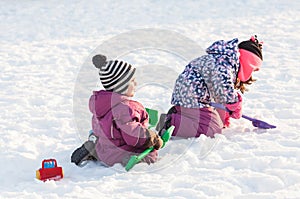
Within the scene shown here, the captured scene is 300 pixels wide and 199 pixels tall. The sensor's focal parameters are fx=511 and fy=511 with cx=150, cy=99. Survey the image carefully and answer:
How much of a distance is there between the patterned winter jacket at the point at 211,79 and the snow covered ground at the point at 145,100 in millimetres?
326

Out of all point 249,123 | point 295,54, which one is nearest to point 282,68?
point 295,54

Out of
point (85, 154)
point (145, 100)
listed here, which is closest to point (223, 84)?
point (85, 154)

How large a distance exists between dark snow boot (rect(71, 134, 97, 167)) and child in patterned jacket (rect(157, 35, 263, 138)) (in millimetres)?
685

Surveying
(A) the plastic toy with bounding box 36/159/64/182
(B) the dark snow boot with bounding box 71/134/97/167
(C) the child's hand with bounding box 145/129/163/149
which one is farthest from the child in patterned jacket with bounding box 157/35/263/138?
(A) the plastic toy with bounding box 36/159/64/182

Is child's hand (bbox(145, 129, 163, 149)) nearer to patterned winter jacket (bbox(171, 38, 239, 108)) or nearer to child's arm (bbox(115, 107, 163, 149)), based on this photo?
child's arm (bbox(115, 107, 163, 149))

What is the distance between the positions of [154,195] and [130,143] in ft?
1.87

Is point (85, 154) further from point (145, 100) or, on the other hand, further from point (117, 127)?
point (145, 100)

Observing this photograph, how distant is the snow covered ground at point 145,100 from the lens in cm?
323

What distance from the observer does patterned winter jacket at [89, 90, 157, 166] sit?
3500 millimetres

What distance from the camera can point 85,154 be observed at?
3678 millimetres

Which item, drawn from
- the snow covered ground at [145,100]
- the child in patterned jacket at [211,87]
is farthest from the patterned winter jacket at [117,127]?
the child in patterned jacket at [211,87]

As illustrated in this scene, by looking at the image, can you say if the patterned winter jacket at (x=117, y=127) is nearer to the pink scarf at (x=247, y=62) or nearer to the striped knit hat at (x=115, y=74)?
the striped knit hat at (x=115, y=74)

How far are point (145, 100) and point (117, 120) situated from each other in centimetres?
163

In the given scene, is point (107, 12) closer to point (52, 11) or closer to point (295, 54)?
point (52, 11)
